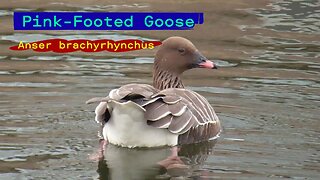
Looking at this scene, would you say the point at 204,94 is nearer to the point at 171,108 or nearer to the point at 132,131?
the point at 171,108

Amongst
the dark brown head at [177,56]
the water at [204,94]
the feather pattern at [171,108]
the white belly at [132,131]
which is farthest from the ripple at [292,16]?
the white belly at [132,131]

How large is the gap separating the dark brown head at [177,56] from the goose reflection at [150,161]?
3.77ft

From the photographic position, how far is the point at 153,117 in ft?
28.0

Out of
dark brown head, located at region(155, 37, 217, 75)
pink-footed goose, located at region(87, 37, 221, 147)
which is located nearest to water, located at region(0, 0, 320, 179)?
pink-footed goose, located at region(87, 37, 221, 147)

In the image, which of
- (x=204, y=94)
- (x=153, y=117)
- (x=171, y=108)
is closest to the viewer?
(x=153, y=117)

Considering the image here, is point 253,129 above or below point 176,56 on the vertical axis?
below

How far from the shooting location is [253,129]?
31.1 feet

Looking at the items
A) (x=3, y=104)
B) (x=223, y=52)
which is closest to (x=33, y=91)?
(x=3, y=104)

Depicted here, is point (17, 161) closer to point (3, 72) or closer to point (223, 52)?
point (3, 72)

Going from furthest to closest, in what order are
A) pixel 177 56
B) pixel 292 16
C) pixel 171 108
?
pixel 292 16
pixel 177 56
pixel 171 108

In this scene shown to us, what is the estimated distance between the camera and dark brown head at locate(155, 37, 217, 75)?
9945 mm

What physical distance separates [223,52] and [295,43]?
1.26 metres

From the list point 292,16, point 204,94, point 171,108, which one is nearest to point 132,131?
point 171,108

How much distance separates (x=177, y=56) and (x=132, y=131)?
1.61 metres
